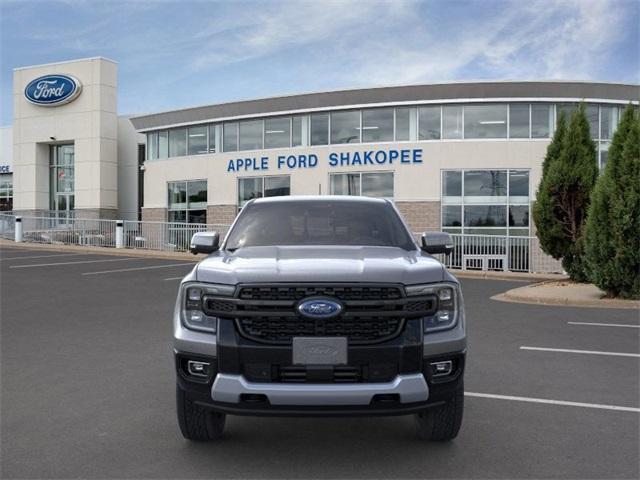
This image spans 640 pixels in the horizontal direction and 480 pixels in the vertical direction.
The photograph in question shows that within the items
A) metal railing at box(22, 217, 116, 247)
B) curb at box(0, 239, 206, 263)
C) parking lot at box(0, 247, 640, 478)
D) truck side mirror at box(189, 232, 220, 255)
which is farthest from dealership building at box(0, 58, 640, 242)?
truck side mirror at box(189, 232, 220, 255)

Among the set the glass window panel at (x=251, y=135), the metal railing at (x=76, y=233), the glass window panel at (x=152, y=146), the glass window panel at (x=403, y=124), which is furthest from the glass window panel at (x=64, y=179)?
the glass window panel at (x=403, y=124)

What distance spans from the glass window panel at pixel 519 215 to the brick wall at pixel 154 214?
55.7ft

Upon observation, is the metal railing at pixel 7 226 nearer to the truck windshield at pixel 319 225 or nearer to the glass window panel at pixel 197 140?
the glass window panel at pixel 197 140

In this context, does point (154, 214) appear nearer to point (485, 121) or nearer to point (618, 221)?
point (485, 121)

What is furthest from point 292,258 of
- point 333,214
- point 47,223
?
point 47,223

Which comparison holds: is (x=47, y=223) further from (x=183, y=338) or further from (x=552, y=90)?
(x=183, y=338)

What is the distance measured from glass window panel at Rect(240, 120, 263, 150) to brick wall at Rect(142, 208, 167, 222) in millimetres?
5851

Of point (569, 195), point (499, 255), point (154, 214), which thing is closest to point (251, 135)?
point (154, 214)

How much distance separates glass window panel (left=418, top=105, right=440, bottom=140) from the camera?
2642cm

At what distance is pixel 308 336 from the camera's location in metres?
3.87

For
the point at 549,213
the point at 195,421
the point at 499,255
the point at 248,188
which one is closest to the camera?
the point at 195,421

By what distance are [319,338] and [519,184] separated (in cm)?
2324

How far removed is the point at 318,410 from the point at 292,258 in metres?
1.05

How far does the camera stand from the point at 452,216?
26.2 m
